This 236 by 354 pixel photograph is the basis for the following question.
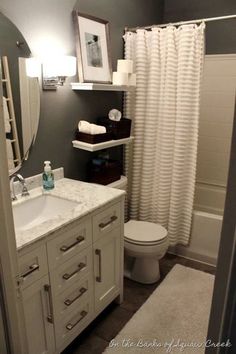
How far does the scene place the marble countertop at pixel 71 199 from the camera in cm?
134

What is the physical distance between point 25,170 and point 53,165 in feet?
0.83

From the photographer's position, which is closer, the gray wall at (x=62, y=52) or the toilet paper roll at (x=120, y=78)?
the gray wall at (x=62, y=52)

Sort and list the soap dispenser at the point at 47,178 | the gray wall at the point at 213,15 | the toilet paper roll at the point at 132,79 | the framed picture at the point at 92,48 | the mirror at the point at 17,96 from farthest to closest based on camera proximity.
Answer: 1. the gray wall at the point at 213,15
2. the toilet paper roll at the point at 132,79
3. the framed picture at the point at 92,48
4. the soap dispenser at the point at 47,178
5. the mirror at the point at 17,96

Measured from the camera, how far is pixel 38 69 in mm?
1824

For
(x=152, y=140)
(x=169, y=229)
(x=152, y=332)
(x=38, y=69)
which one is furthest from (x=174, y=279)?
(x=38, y=69)

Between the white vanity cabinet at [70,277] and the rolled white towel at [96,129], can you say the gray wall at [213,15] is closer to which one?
the rolled white towel at [96,129]

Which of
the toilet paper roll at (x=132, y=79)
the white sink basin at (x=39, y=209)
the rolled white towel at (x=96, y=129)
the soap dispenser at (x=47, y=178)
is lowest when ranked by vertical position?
the white sink basin at (x=39, y=209)

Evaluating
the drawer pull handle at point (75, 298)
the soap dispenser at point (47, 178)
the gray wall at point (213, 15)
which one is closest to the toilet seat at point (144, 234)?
the drawer pull handle at point (75, 298)

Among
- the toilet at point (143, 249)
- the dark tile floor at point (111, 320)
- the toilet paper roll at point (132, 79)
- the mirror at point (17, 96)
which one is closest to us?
the mirror at point (17, 96)

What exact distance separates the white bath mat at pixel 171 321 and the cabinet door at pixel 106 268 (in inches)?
9.1

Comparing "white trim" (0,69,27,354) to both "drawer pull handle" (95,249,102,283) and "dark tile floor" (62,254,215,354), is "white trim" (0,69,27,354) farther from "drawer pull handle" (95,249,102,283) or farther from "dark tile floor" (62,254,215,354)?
"dark tile floor" (62,254,215,354)

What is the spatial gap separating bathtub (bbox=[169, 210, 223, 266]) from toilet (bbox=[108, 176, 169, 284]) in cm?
43

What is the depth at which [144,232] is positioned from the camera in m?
2.32

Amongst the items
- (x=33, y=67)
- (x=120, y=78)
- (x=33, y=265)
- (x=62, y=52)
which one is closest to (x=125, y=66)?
(x=120, y=78)
